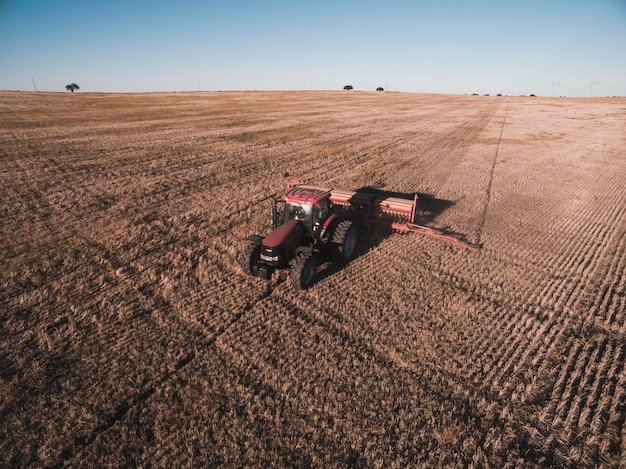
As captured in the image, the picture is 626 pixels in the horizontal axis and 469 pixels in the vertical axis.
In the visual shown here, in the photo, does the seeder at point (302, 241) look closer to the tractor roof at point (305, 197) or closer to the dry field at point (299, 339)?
the tractor roof at point (305, 197)

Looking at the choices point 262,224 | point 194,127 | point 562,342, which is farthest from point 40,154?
point 562,342

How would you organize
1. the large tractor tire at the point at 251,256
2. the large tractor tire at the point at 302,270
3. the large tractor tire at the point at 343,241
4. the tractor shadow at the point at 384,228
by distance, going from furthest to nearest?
1. the tractor shadow at the point at 384,228
2. the large tractor tire at the point at 343,241
3. the large tractor tire at the point at 251,256
4. the large tractor tire at the point at 302,270

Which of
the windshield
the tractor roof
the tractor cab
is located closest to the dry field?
the tractor cab

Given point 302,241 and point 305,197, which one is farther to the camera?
point 302,241

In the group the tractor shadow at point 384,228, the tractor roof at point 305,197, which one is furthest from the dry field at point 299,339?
the tractor roof at point 305,197

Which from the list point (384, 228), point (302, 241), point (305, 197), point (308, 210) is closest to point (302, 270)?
point (302, 241)

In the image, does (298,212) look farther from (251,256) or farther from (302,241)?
(251,256)
